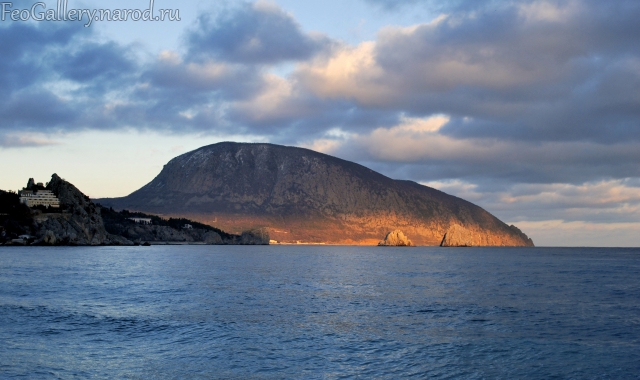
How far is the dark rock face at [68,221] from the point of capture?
179 metres

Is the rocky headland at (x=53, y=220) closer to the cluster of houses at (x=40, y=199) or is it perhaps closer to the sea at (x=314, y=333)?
the cluster of houses at (x=40, y=199)

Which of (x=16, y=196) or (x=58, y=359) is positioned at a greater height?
(x=16, y=196)

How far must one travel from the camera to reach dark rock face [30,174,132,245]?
589 feet

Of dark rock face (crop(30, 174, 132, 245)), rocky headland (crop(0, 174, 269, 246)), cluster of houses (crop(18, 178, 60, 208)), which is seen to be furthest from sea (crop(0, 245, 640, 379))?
cluster of houses (crop(18, 178, 60, 208))

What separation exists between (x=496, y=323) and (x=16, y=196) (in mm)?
200882

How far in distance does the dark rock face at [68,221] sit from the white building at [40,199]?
77.5 inches

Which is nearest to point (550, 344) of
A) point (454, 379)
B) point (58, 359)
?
Answer: point (454, 379)

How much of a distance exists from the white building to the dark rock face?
1968 mm

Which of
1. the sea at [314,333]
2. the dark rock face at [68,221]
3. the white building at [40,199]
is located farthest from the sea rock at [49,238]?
the sea at [314,333]

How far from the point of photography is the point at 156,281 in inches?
2687

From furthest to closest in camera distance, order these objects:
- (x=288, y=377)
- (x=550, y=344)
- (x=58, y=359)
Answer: (x=550, y=344) → (x=58, y=359) → (x=288, y=377)

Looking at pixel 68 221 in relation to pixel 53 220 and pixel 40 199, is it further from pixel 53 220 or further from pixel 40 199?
pixel 40 199

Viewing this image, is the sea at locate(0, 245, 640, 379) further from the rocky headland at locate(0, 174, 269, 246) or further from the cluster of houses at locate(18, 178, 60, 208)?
the cluster of houses at locate(18, 178, 60, 208)

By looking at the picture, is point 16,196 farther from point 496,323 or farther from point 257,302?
point 496,323
